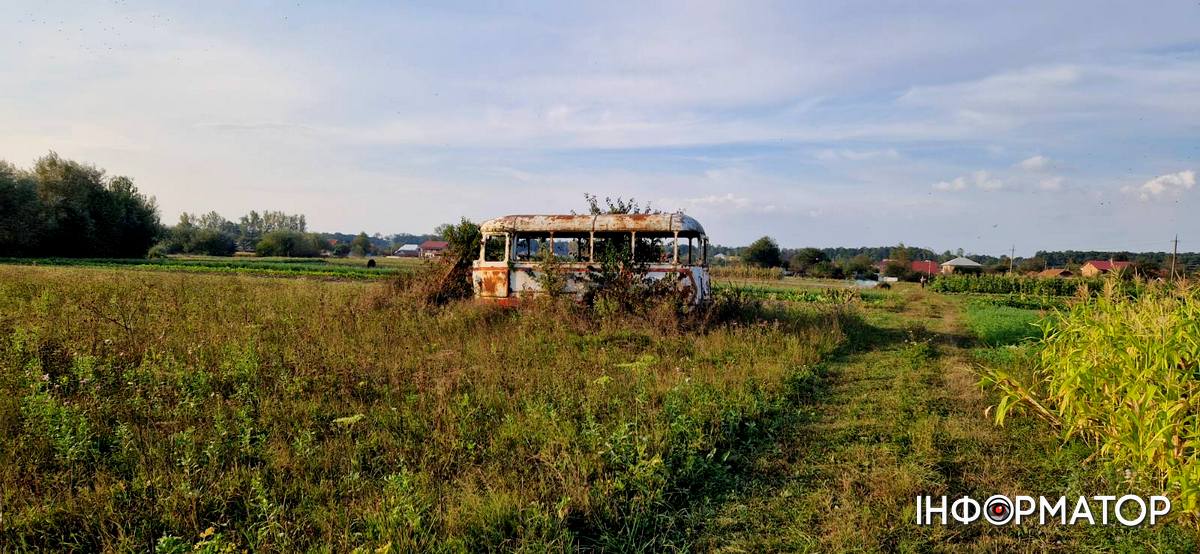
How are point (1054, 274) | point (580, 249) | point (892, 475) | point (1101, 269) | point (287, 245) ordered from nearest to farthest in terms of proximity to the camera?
1. point (892, 475)
2. point (580, 249)
3. point (1054, 274)
4. point (1101, 269)
5. point (287, 245)

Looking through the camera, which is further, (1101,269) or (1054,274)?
(1101,269)

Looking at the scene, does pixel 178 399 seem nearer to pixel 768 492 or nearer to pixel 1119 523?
pixel 768 492

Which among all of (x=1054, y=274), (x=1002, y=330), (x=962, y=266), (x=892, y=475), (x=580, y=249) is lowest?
(x=892, y=475)

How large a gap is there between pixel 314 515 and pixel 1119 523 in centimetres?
609

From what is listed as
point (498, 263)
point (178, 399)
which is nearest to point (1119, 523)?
point (178, 399)

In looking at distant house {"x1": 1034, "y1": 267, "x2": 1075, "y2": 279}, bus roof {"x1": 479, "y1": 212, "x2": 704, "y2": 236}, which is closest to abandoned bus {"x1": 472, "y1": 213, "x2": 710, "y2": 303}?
bus roof {"x1": 479, "y1": 212, "x2": 704, "y2": 236}

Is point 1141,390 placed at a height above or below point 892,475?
above

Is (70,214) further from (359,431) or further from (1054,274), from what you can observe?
(1054,274)

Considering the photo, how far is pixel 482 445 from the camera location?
5.88 meters

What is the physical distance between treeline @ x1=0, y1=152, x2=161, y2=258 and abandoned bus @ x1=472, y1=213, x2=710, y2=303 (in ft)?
149

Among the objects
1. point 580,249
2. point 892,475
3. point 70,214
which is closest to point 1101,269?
point 580,249

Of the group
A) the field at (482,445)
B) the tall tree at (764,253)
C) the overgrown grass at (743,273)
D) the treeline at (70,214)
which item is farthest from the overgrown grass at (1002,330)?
the treeline at (70,214)

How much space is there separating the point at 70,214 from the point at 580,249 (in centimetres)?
5259

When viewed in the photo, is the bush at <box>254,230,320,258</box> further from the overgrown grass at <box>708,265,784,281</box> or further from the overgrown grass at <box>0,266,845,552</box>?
the overgrown grass at <box>0,266,845,552</box>
